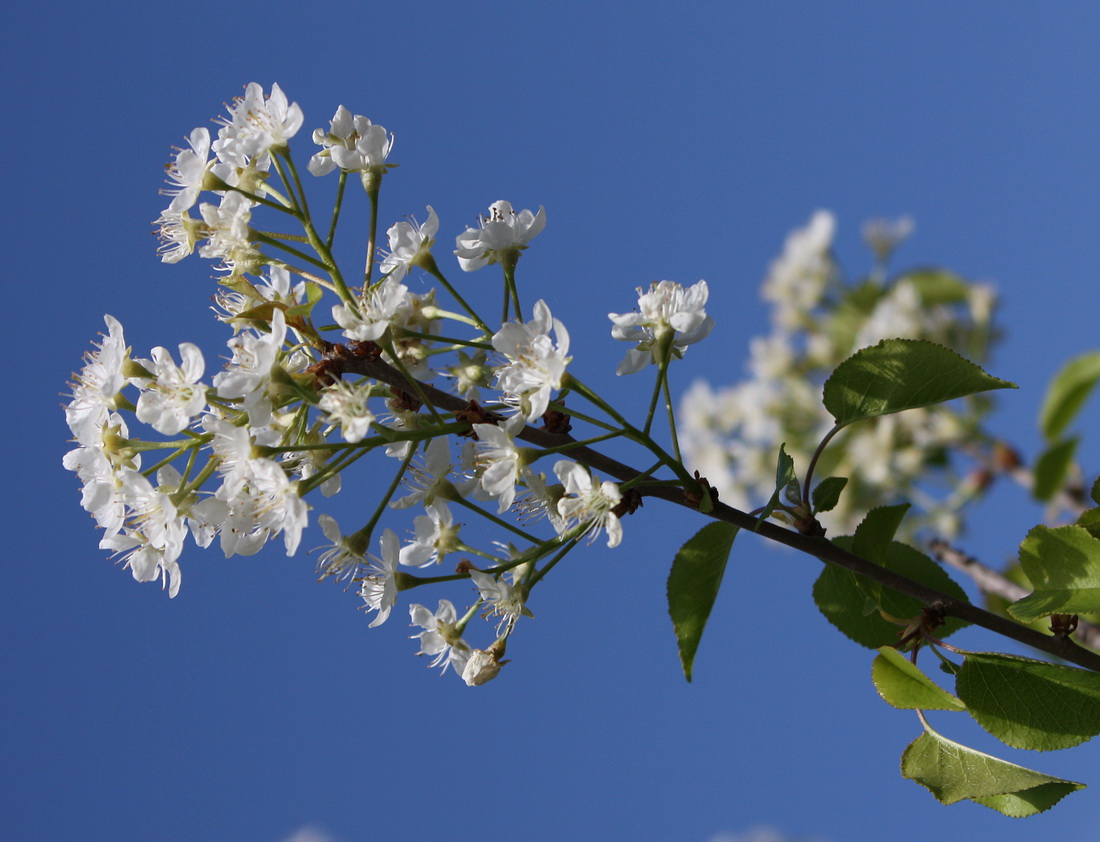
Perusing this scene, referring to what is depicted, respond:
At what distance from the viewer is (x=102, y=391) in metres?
1.69

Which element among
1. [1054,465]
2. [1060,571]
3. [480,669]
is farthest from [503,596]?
[1054,465]

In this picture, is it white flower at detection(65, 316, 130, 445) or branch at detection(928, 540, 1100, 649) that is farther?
branch at detection(928, 540, 1100, 649)

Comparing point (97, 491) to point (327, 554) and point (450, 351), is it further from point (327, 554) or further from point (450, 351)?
point (450, 351)

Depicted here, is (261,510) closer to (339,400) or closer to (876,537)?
(339,400)

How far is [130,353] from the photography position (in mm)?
1715

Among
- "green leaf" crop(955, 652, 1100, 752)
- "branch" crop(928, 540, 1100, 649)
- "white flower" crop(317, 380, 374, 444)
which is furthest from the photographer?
"branch" crop(928, 540, 1100, 649)

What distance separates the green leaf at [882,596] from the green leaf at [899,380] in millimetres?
293

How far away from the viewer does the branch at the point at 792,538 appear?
1.58 meters

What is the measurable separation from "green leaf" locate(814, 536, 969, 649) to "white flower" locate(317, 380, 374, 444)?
991 mm

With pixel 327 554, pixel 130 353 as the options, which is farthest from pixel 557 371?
pixel 130 353

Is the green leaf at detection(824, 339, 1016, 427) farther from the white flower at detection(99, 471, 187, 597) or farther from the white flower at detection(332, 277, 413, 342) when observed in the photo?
the white flower at detection(99, 471, 187, 597)

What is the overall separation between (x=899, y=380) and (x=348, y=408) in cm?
98

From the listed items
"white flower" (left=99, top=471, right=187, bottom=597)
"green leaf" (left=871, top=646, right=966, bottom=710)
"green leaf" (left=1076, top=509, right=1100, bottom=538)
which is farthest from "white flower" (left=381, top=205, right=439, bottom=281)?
"green leaf" (left=1076, top=509, right=1100, bottom=538)

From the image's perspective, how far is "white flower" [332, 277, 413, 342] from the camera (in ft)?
5.10
